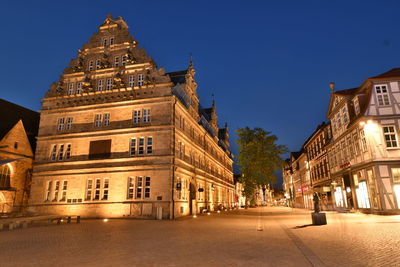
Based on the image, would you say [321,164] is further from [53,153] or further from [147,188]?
[53,153]

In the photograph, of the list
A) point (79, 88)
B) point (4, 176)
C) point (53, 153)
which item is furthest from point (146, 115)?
point (4, 176)

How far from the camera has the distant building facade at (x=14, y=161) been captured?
3106 cm

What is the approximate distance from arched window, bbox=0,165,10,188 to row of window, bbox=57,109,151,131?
8.04m

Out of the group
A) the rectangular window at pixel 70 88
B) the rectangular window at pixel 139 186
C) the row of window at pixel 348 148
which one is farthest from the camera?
the rectangular window at pixel 70 88

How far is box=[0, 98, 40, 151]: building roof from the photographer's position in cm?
3362

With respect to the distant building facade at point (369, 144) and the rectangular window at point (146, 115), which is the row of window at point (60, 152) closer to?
the rectangular window at point (146, 115)

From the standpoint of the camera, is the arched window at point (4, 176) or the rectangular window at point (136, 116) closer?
the rectangular window at point (136, 116)

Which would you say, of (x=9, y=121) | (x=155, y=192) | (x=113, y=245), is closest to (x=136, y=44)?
(x=155, y=192)

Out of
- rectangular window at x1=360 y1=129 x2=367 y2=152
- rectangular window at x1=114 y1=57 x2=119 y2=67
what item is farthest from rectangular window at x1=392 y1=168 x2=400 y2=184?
rectangular window at x1=114 y1=57 x2=119 y2=67

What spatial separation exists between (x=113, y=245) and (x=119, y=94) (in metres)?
22.6

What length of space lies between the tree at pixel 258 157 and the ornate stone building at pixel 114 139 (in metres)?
11.0

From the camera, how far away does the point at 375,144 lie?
23.9m

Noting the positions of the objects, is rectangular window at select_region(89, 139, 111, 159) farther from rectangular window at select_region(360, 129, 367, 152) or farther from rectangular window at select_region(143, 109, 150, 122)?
rectangular window at select_region(360, 129, 367, 152)

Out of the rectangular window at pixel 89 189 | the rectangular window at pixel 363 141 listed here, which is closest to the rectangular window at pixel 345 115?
the rectangular window at pixel 363 141
